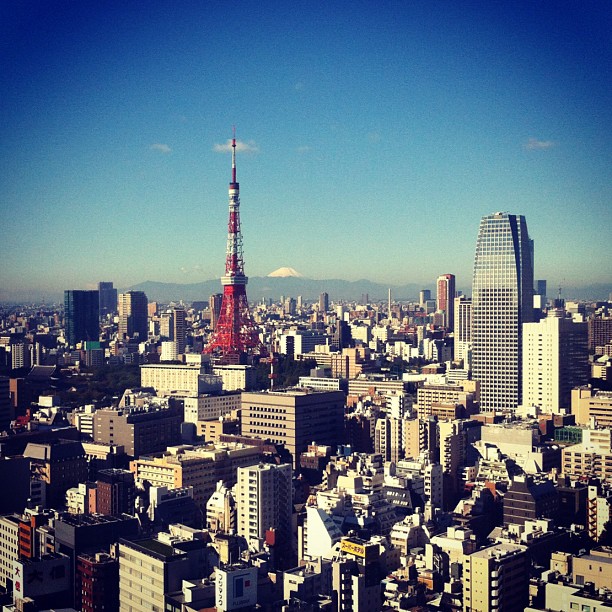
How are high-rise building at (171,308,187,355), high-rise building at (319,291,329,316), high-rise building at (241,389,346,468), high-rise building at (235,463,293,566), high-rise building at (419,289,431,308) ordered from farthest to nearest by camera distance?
high-rise building at (319,291,329,316)
high-rise building at (419,289,431,308)
high-rise building at (171,308,187,355)
high-rise building at (241,389,346,468)
high-rise building at (235,463,293,566)

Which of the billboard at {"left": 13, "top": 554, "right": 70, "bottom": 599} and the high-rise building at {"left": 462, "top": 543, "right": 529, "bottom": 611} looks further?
the billboard at {"left": 13, "top": 554, "right": 70, "bottom": 599}

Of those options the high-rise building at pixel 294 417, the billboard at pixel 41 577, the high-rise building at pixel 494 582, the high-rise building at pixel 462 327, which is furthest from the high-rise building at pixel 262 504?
the high-rise building at pixel 462 327

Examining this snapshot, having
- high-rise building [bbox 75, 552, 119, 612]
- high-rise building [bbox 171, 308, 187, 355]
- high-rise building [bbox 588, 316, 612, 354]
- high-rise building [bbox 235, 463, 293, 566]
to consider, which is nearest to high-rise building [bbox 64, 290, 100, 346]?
high-rise building [bbox 171, 308, 187, 355]

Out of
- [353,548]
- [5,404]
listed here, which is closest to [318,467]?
[353,548]

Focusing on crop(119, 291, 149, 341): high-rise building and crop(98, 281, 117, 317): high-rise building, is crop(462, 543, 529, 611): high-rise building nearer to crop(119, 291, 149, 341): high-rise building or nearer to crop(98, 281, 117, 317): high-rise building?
crop(98, 281, 117, 317): high-rise building

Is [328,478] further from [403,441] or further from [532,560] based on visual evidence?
[532,560]

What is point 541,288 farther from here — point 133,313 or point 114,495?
point 133,313
